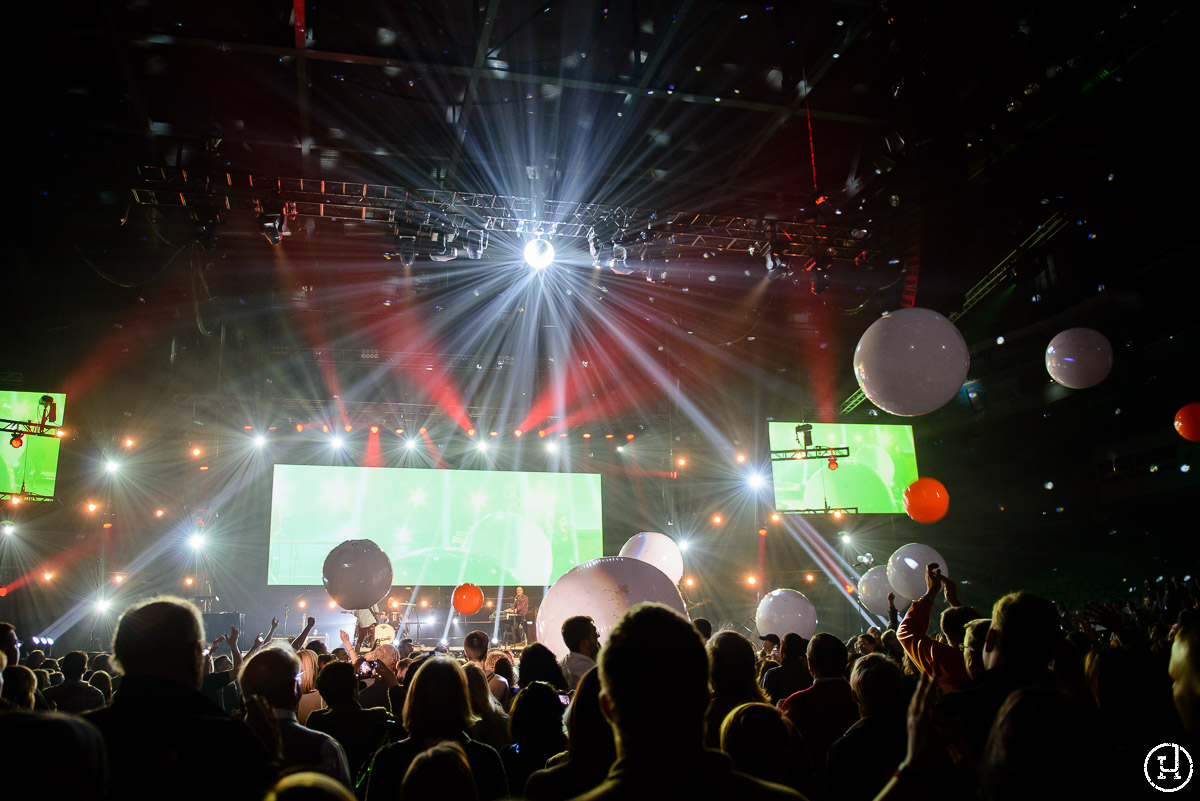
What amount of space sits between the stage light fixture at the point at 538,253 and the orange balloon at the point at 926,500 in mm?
5256

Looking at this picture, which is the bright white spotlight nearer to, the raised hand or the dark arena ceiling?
the dark arena ceiling

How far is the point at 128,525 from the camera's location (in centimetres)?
1391

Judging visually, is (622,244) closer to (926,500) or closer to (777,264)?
(777,264)

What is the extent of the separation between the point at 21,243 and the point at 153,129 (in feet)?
6.73

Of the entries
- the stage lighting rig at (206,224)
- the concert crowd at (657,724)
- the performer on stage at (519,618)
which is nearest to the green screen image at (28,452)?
the stage lighting rig at (206,224)

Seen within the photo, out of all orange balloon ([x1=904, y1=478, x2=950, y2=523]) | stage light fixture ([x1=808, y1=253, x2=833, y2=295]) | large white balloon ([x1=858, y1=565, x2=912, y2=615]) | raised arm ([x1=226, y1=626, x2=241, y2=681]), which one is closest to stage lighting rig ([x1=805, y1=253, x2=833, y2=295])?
stage light fixture ([x1=808, y1=253, x2=833, y2=295])

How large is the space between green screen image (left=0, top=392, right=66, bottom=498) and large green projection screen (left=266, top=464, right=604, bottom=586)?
3657 mm

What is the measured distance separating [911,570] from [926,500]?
1597 mm

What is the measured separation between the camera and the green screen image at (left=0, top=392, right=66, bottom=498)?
34.5 feet

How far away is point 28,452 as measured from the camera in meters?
10.7

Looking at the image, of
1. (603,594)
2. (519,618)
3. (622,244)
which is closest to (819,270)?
(622,244)

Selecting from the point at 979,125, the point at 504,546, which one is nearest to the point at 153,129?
the point at 979,125

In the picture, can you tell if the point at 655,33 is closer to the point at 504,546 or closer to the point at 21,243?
the point at 21,243

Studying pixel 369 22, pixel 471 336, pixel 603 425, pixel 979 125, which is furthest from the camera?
pixel 603 425
